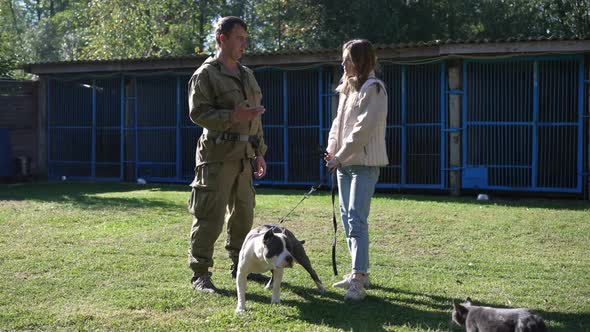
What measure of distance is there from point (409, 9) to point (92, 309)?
75.0 ft

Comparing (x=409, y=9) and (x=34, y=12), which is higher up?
(x=34, y=12)

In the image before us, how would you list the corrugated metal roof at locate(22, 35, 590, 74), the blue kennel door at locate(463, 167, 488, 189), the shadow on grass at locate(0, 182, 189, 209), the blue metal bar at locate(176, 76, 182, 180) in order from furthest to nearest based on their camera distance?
the blue metal bar at locate(176, 76, 182, 180) < the blue kennel door at locate(463, 167, 488, 189) < the corrugated metal roof at locate(22, 35, 590, 74) < the shadow on grass at locate(0, 182, 189, 209)

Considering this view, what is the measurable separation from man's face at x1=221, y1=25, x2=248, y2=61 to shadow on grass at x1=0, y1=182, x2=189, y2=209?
5882mm

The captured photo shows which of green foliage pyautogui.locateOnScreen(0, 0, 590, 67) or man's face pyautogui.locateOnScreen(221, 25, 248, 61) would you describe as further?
green foliage pyautogui.locateOnScreen(0, 0, 590, 67)

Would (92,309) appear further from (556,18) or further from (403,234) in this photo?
(556,18)

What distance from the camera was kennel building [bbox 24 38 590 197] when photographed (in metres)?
12.8

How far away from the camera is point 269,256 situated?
5.05m

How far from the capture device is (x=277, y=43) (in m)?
32.2

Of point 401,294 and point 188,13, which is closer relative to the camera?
point 401,294

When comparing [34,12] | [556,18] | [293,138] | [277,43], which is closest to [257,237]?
[293,138]

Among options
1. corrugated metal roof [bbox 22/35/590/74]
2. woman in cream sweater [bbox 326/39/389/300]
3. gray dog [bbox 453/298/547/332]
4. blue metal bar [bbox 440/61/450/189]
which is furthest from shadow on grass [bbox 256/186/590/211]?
gray dog [bbox 453/298/547/332]

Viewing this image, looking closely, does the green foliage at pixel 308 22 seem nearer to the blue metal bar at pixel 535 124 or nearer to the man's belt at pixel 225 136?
the blue metal bar at pixel 535 124

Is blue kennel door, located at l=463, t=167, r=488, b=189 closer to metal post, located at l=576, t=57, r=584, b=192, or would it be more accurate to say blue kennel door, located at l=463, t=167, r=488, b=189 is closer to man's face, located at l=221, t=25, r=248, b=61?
metal post, located at l=576, t=57, r=584, b=192

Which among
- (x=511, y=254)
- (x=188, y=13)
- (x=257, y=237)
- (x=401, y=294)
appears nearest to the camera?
(x=257, y=237)
